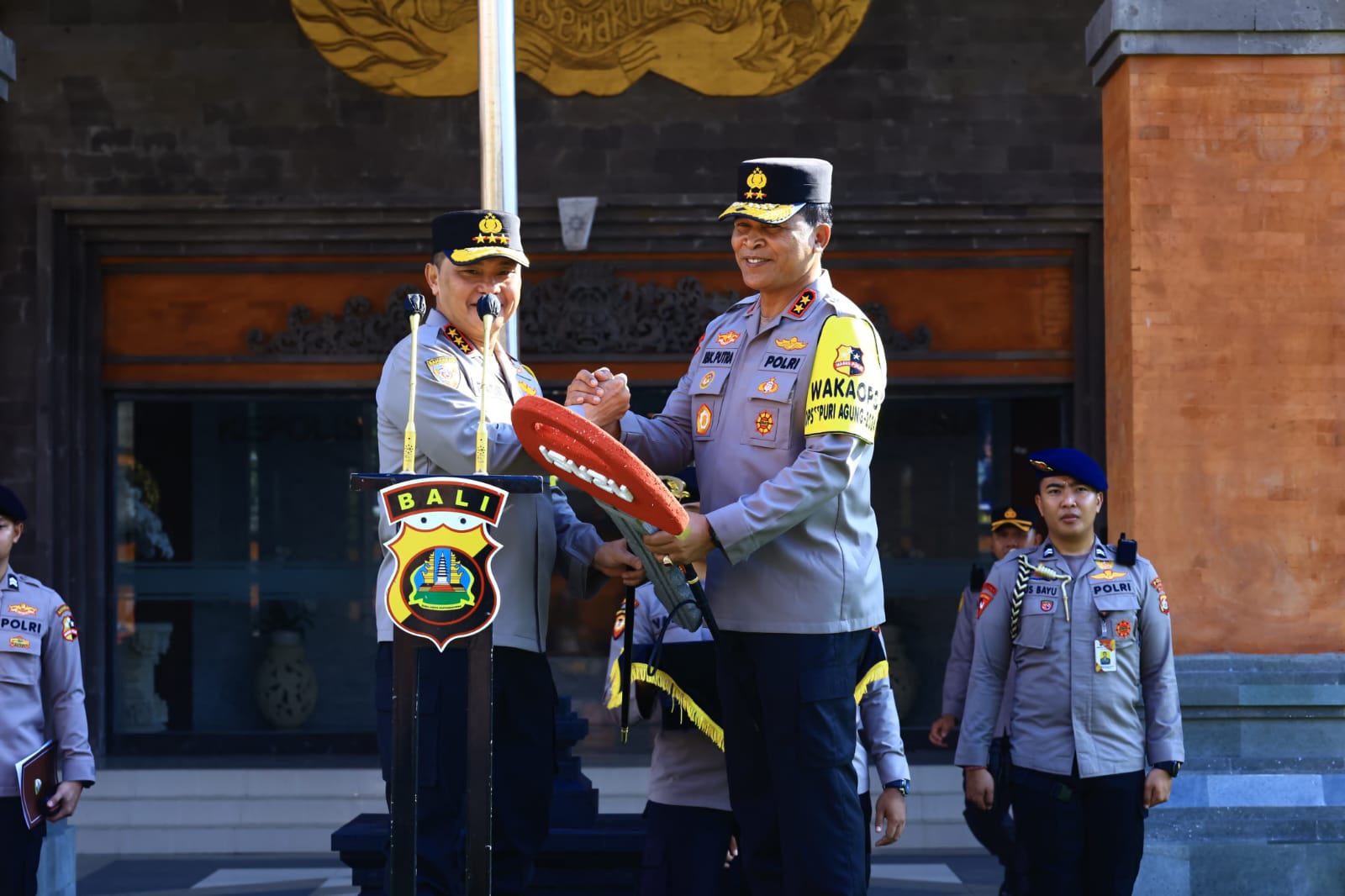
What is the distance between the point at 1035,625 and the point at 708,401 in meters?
2.00

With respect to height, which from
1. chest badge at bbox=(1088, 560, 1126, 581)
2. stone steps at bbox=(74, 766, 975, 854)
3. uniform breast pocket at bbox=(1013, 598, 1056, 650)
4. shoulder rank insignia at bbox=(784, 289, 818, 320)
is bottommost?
stone steps at bbox=(74, 766, 975, 854)

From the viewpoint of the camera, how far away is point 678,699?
4.69 m

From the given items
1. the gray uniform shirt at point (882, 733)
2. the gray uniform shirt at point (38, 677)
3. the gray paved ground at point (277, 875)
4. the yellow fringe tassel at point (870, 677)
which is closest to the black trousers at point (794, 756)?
the yellow fringe tassel at point (870, 677)

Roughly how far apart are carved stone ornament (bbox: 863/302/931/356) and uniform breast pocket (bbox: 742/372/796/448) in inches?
236

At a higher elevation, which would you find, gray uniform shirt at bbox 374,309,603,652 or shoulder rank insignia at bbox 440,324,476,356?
shoulder rank insignia at bbox 440,324,476,356

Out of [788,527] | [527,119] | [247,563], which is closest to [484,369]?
[788,527]

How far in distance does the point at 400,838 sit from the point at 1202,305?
4360mm

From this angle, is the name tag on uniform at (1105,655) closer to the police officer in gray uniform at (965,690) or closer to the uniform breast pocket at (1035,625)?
the uniform breast pocket at (1035,625)

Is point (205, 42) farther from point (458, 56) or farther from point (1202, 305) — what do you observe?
point (1202, 305)

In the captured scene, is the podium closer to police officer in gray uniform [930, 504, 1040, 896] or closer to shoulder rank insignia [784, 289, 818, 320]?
shoulder rank insignia [784, 289, 818, 320]

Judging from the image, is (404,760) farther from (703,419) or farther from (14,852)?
(14,852)

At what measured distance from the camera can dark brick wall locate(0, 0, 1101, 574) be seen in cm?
977

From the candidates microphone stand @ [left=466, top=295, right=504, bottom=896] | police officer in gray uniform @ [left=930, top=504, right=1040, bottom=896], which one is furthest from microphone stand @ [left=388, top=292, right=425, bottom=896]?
police officer in gray uniform @ [left=930, top=504, right=1040, bottom=896]

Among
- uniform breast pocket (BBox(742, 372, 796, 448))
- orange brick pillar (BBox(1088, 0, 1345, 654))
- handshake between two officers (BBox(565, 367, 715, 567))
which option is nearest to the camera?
handshake between two officers (BBox(565, 367, 715, 567))
